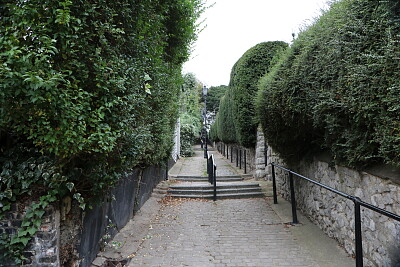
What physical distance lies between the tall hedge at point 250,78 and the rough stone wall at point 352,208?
473cm

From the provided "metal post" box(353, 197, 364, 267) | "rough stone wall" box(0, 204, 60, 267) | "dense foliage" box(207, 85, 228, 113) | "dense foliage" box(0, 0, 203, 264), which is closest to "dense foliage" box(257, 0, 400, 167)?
"metal post" box(353, 197, 364, 267)

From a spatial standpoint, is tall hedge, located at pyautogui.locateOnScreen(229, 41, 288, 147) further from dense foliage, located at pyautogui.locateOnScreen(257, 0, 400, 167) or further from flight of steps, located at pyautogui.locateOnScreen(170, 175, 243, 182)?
dense foliage, located at pyautogui.locateOnScreen(257, 0, 400, 167)

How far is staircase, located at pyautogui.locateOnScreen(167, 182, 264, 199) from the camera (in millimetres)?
8234

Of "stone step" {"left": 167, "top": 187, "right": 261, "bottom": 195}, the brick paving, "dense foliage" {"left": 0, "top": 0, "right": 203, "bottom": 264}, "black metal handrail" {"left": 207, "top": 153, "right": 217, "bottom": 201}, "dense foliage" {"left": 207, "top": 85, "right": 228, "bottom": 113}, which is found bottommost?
the brick paving

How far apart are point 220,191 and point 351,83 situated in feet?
19.2

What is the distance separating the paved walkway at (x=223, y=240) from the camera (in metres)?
3.88

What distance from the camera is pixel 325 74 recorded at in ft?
12.8

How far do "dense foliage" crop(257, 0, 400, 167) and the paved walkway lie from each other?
57.4 inches

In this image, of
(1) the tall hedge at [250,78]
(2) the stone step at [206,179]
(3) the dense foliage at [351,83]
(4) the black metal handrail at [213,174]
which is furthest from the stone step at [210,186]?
(3) the dense foliage at [351,83]

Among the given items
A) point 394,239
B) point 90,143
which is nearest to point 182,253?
point 90,143

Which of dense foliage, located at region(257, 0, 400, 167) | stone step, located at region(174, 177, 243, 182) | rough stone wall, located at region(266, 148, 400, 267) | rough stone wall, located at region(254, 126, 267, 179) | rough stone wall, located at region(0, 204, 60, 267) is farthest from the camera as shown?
stone step, located at region(174, 177, 243, 182)

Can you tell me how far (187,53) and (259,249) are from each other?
5.87 metres

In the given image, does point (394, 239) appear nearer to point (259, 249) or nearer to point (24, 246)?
point (259, 249)

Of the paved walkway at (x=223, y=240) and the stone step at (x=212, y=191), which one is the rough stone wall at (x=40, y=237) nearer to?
the paved walkway at (x=223, y=240)
